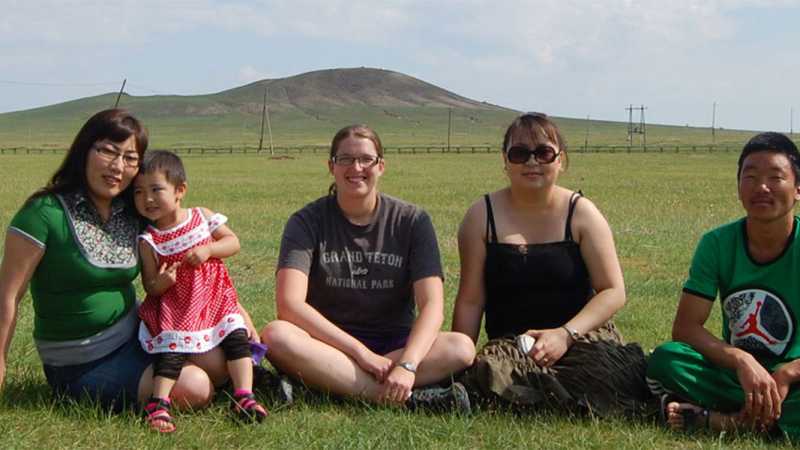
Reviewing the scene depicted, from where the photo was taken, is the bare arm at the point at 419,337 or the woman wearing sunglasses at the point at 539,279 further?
the woman wearing sunglasses at the point at 539,279

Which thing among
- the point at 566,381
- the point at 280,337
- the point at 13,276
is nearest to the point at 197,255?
the point at 280,337

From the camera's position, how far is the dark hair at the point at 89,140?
4750 mm

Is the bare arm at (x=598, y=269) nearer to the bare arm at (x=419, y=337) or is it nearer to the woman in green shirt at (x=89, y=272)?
the bare arm at (x=419, y=337)

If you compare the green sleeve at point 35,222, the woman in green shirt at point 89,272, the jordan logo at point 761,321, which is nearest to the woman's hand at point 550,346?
the jordan logo at point 761,321

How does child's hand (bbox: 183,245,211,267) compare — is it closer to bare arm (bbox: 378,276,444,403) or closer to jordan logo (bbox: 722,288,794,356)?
bare arm (bbox: 378,276,444,403)

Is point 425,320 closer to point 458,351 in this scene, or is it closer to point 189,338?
point 458,351

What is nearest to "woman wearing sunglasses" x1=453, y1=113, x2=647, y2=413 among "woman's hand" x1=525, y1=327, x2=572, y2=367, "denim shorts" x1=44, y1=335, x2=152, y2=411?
"woman's hand" x1=525, y1=327, x2=572, y2=367

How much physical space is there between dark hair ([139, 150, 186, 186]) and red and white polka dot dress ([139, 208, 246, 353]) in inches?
10.0

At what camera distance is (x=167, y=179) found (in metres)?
4.90

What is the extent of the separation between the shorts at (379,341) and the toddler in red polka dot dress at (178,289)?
0.72m

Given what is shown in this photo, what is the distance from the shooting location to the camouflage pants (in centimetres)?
492

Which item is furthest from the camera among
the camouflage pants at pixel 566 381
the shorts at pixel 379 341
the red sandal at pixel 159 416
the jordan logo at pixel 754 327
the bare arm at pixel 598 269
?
the shorts at pixel 379 341

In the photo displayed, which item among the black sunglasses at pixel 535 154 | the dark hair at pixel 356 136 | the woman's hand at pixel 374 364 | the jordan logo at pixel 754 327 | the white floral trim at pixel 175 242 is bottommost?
the woman's hand at pixel 374 364

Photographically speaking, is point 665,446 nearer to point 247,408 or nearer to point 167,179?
point 247,408
